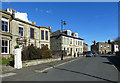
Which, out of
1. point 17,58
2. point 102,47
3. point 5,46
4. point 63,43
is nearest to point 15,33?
point 5,46

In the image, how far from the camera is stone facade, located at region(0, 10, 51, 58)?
59.4 ft

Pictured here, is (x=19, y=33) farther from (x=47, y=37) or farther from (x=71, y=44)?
(x=71, y=44)

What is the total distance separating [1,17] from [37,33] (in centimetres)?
1019

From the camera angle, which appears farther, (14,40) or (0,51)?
(14,40)

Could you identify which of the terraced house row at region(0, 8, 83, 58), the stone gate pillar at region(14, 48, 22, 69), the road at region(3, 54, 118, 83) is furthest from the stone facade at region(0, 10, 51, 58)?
the road at region(3, 54, 118, 83)

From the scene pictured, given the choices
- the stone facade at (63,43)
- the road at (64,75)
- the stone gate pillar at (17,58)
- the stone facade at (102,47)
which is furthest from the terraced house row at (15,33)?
the stone facade at (102,47)

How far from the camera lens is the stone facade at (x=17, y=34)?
18.1 meters

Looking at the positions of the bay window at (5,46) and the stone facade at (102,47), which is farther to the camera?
the stone facade at (102,47)

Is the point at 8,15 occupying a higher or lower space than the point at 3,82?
higher

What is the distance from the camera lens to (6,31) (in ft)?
→ 61.6

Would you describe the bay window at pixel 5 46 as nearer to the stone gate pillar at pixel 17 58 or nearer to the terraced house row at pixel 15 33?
the terraced house row at pixel 15 33

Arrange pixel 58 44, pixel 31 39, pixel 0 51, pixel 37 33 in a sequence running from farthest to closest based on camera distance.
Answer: pixel 58 44, pixel 37 33, pixel 31 39, pixel 0 51

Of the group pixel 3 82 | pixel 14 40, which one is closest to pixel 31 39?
pixel 14 40

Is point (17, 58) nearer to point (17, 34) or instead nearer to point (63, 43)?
point (17, 34)
